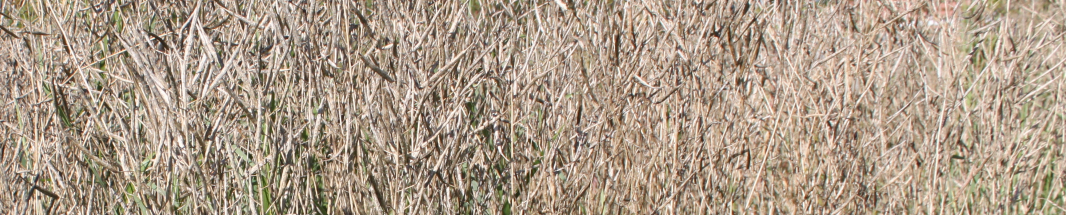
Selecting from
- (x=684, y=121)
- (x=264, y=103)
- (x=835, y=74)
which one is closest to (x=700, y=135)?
(x=684, y=121)

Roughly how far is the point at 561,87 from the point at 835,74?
25.0 inches

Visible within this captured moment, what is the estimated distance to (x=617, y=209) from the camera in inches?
72.0

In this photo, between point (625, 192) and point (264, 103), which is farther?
point (625, 192)

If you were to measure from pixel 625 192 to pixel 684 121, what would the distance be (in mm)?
193

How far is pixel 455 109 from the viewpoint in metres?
1.53

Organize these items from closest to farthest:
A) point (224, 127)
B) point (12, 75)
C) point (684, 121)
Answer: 1. point (224, 127)
2. point (684, 121)
3. point (12, 75)

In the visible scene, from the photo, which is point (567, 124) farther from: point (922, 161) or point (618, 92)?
point (922, 161)

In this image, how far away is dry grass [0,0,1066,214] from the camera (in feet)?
4.97

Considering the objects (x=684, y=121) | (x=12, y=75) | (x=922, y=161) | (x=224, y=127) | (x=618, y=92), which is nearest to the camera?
(x=224, y=127)

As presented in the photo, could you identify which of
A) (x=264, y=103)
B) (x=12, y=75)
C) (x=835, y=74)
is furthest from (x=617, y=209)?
(x=12, y=75)

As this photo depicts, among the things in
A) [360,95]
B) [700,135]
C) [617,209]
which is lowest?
[617,209]

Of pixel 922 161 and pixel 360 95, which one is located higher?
pixel 360 95

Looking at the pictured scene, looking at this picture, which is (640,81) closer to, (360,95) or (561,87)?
(561,87)

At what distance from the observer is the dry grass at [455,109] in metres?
1.51
